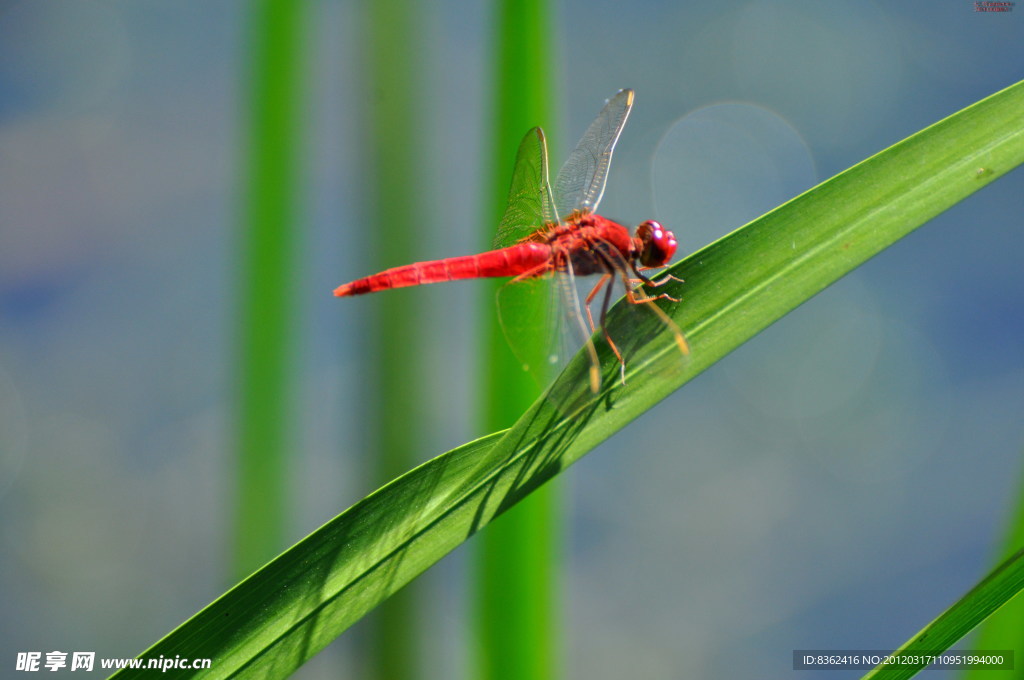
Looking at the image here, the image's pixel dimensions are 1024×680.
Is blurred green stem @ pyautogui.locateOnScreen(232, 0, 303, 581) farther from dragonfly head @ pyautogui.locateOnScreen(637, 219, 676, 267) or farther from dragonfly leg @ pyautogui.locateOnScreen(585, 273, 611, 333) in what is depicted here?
dragonfly head @ pyautogui.locateOnScreen(637, 219, 676, 267)

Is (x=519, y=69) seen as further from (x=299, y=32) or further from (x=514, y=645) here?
(x=514, y=645)

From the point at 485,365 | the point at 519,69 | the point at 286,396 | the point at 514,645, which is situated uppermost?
the point at 519,69

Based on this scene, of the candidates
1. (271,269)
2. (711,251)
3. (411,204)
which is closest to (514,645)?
(711,251)

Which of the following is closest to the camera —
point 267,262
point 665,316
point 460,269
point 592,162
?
point 665,316

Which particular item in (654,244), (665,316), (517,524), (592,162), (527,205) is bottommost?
(517,524)

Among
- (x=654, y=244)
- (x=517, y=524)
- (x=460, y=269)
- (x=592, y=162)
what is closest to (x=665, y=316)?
(x=517, y=524)

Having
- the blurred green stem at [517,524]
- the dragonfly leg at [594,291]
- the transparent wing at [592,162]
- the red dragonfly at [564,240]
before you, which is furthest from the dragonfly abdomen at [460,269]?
the blurred green stem at [517,524]

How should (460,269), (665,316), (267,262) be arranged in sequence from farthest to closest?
(460,269) → (267,262) → (665,316)

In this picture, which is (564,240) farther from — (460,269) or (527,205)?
(460,269)
